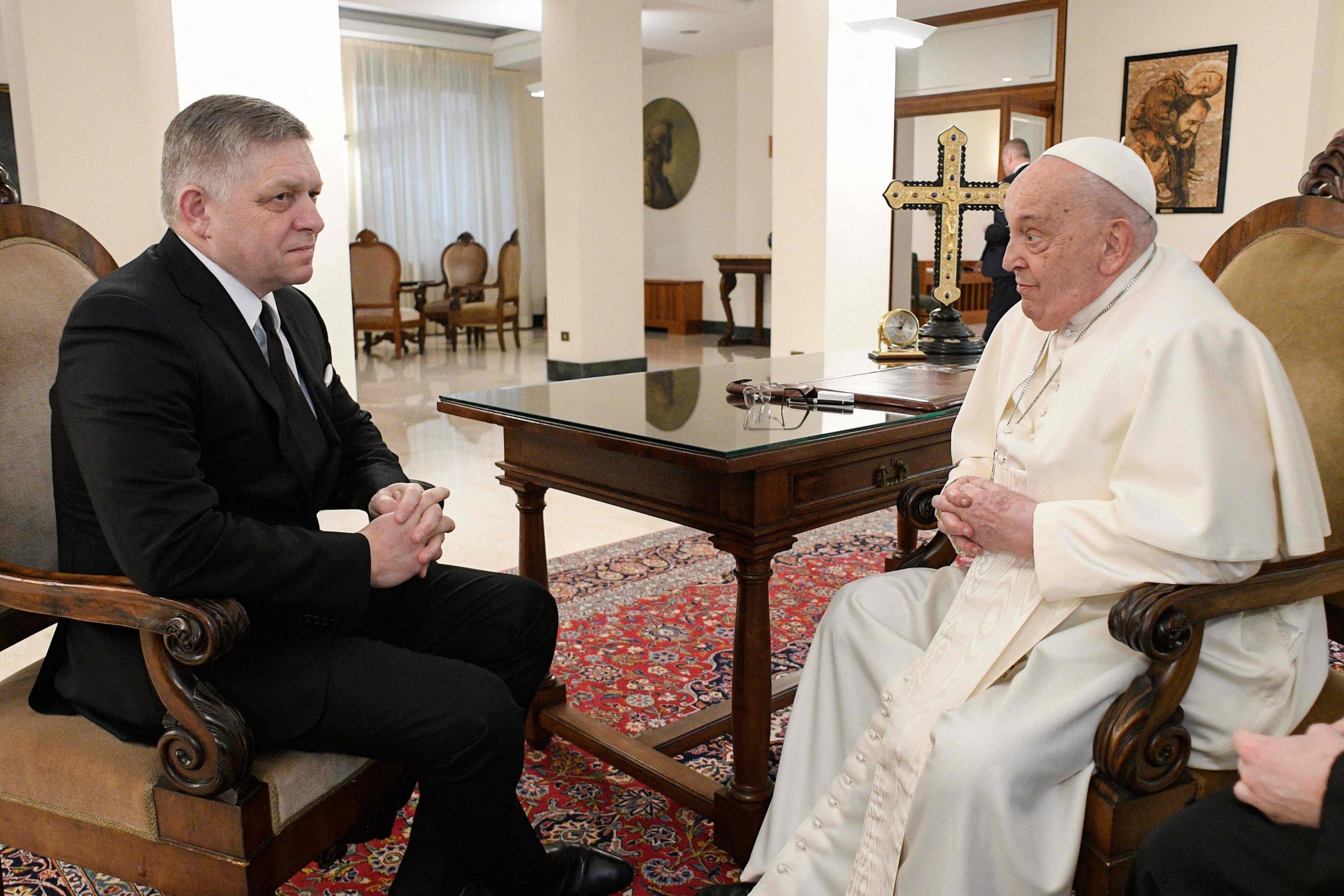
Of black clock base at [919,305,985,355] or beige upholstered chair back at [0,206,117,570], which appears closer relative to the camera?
beige upholstered chair back at [0,206,117,570]

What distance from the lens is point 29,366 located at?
1952mm

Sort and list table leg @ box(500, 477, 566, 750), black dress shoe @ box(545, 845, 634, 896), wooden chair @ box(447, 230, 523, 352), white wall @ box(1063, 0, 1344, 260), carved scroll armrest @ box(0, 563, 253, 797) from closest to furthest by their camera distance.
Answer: carved scroll armrest @ box(0, 563, 253, 797), black dress shoe @ box(545, 845, 634, 896), table leg @ box(500, 477, 566, 750), white wall @ box(1063, 0, 1344, 260), wooden chair @ box(447, 230, 523, 352)

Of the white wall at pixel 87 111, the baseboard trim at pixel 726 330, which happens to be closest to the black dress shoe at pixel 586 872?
the white wall at pixel 87 111

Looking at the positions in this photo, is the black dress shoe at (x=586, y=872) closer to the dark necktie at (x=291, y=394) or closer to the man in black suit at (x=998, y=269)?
the dark necktie at (x=291, y=394)

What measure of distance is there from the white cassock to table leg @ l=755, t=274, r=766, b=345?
10657mm

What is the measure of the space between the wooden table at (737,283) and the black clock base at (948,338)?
855 centimetres

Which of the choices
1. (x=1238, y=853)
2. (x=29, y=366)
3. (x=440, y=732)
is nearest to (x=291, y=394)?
(x=29, y=366)

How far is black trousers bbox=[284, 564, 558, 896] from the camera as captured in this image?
160 cm

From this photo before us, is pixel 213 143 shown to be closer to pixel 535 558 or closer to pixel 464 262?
pixel 535 558

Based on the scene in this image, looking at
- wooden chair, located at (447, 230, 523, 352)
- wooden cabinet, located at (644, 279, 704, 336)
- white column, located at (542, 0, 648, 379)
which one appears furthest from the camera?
wooden cabinet, located at (644, 279, 704, 336)

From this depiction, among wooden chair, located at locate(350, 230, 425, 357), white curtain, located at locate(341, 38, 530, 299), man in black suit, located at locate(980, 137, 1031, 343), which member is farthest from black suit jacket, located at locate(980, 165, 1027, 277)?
white curtain, located at locate(341, 38, 530, 299)

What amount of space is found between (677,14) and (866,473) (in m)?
9.17

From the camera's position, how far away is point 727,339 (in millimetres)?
12578

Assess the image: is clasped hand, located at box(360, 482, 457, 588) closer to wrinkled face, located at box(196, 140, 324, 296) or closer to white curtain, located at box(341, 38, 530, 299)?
wrinkled face, located at box(196, 140, 324, 296)
